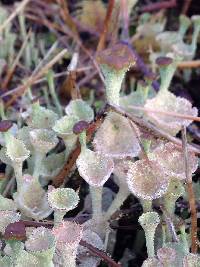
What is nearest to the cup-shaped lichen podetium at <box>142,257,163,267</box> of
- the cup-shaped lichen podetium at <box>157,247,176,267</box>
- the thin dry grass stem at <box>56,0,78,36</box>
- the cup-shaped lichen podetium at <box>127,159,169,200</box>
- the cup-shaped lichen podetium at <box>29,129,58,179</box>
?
the cup-shaped lichen podetium at <box>157,247,176,267</box>

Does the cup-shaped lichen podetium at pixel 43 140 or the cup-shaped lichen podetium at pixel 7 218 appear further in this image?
the cup-shaped lichen podetium at pixel 43 140

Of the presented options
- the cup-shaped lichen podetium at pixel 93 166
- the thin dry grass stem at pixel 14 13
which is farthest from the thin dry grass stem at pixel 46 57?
the cup-shaped lichen podetium at pixel 93 166

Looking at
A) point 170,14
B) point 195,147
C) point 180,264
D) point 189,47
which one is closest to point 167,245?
point 180,264

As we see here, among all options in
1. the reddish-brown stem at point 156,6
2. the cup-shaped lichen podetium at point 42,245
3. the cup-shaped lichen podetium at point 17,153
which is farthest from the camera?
the reddish-brown stem at point 156,6

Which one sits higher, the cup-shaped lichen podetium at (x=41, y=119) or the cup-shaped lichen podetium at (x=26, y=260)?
the cup-shaped lichen podetium at (x=41, y=119)

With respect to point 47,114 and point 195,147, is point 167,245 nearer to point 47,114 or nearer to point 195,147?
point 195,147

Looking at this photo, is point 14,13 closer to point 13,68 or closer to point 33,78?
point 13,68

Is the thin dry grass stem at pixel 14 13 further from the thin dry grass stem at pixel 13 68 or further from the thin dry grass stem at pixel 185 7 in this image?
the thin dry grass stem at pixel 185 7

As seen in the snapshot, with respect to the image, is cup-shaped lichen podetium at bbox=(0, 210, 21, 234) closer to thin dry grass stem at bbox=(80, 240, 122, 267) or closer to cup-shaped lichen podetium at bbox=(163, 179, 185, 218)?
thin dry grass stem at bbox=(80, 240, 122, 267)

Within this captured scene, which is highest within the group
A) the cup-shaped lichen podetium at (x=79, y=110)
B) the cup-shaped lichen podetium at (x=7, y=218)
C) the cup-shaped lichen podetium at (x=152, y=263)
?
the cup-shaped lichen podetium at (x=79, y=110)
